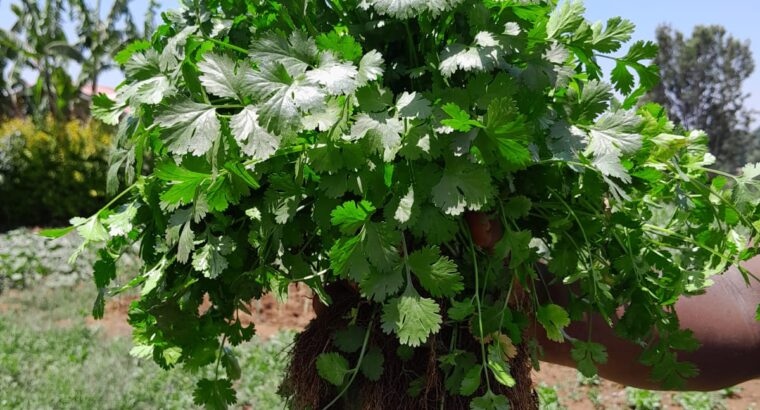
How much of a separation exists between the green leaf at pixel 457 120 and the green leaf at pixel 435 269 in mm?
206

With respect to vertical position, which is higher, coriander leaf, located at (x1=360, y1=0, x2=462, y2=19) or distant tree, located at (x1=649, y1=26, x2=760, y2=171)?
coriander leaf, located at (x1=360, y1=0, x2=462, y2=19)

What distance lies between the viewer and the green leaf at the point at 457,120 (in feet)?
3.11

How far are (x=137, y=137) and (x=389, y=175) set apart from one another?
543 mm

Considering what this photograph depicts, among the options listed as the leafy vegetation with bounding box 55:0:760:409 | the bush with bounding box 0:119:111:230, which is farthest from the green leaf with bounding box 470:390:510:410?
the bush with bounding box 0:119:111:230

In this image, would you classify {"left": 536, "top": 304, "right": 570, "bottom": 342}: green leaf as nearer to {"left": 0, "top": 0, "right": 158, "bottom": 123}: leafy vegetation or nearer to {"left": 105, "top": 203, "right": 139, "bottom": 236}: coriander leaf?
{"left": 105, "top": 203, "right": 139, "bottom": 236}: coriander leaf

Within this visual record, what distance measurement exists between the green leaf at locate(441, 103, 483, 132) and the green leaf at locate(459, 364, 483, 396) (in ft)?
1.44

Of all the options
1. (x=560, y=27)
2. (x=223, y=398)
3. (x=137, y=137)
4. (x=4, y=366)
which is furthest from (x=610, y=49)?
(x=4, y=366)

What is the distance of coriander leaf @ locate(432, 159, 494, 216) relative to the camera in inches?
39.3

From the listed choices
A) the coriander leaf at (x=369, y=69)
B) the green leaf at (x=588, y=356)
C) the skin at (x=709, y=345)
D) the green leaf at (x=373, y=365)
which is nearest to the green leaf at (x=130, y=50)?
the coriander leaf at (x=369, y=69)

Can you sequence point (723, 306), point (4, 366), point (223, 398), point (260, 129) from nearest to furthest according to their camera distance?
point (260, 129) → point (223, 398) → point (723, 306) → point (4, 366)

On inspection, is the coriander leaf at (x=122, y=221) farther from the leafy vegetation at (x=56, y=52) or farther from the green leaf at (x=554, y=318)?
the leafy vegetation at (x=56, y=52)

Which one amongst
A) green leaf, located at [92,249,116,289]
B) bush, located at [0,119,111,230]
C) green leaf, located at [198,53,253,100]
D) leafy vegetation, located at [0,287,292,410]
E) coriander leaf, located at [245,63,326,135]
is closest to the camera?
coriander leaf, located at [245,63,326,135]

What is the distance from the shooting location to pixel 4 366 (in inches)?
188

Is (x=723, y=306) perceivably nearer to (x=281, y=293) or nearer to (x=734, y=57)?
(x=281, y=293)
